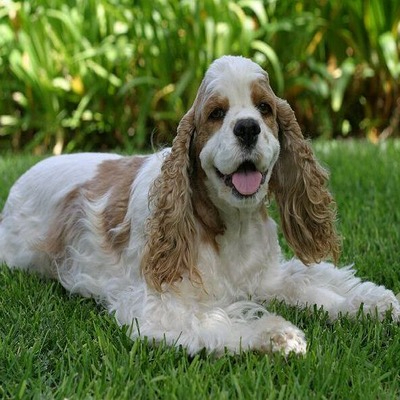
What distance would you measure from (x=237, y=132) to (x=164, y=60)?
17.3ft

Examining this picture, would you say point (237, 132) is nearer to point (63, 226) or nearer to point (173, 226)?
point (173, 226)

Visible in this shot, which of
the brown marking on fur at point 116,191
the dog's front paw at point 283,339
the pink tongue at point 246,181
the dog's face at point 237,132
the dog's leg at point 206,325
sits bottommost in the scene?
the dog's leg at point 206,325

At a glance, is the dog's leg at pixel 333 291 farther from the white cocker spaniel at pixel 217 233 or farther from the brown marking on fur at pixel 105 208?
the brown marking on fur at pixel 105 208

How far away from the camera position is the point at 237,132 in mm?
3053

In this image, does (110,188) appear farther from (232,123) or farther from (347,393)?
(347,393)

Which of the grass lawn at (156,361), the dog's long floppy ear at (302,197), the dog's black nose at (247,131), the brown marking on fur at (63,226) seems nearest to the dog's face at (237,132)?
the dog's black nose at (247,131)

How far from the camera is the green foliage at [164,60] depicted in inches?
316

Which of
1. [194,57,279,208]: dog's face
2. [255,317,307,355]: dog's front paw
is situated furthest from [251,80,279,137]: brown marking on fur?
[255,317,307,355]: dog's front paw

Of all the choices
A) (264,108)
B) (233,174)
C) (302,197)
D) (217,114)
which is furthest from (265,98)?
(302,197)

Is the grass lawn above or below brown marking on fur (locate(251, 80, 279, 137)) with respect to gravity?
below

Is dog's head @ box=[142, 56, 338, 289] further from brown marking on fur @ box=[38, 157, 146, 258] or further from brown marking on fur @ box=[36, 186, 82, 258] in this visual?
brown marking on fur @ box=[36, 186, 82, 258]

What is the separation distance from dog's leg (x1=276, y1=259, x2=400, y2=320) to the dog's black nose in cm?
78

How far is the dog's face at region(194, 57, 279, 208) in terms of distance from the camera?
3066mm

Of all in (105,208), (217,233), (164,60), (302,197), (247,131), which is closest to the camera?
(247,131)
